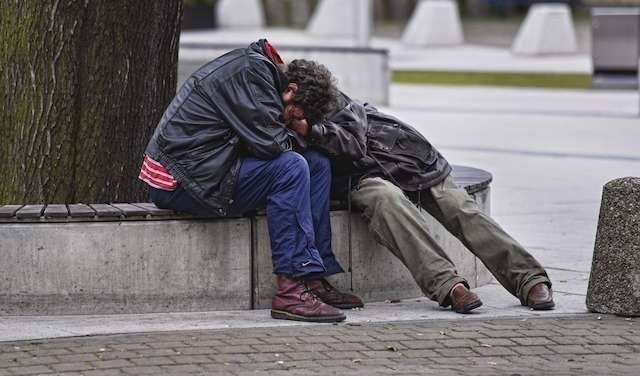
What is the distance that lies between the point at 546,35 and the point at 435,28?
124 inches

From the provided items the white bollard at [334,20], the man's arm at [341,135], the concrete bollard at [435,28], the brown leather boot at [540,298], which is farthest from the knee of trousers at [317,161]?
the white bollard at [334,20]

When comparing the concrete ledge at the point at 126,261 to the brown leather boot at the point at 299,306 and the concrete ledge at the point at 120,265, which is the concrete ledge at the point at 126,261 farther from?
the brown leather boot at the point at 299,306

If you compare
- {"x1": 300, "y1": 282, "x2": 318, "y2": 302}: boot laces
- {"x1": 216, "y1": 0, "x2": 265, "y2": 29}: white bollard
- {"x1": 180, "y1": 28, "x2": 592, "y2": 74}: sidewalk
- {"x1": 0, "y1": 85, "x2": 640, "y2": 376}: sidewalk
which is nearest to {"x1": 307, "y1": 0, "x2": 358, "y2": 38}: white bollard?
{"x1": 180, "y1": 28, "x2": 592, "y2": 74}: sidewalk

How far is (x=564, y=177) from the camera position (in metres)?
11.5

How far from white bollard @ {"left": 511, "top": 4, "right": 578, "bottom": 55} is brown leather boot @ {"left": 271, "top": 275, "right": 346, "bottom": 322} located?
1996 centimetres

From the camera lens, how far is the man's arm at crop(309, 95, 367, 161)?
6582 mm

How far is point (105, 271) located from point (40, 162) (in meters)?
0.89

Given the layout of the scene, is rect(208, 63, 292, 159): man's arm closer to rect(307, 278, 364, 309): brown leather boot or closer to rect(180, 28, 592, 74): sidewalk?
rect(307, 278, 364, 309): brown leather boot

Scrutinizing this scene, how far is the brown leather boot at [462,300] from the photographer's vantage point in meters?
6.50

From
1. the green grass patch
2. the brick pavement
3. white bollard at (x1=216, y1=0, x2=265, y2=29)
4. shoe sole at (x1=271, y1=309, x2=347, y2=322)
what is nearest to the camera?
the brick pavement

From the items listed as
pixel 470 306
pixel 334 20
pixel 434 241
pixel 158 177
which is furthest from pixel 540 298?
pixel 334 20

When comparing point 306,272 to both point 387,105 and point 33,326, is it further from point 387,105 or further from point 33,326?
point 387,105

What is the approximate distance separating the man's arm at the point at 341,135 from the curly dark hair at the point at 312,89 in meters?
0.06

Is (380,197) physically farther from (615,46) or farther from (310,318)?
(615,46)
